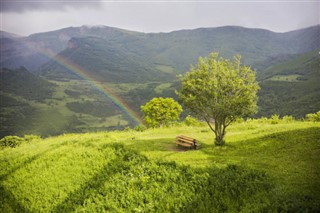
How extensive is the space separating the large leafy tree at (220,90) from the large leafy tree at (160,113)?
1698 inches

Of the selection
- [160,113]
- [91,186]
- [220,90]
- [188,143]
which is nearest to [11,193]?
[91,186]

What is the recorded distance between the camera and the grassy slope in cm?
1623

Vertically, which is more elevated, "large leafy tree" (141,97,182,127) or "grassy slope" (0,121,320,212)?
"large leafy tree" (141,97,182,127)

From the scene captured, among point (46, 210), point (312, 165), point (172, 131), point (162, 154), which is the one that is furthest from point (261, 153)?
point (46, 210)

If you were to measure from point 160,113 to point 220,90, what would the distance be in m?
45.1

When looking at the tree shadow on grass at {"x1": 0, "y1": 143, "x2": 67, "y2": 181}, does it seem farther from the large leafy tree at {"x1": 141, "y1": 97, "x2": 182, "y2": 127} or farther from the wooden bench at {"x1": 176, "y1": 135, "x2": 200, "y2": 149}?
the large leafy tree at {"x1": 141, "y1": 97, "x2": 182, "y2": 127}

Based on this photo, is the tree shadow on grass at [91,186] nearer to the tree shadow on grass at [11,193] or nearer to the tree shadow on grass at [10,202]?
the tree shadow on grass at [10,202]

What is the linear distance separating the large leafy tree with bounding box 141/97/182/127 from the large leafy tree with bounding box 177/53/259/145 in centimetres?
4312

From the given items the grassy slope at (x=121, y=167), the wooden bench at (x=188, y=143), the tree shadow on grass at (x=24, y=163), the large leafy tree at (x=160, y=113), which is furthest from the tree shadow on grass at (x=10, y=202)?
the large leafy tree at (x=160, y=113)

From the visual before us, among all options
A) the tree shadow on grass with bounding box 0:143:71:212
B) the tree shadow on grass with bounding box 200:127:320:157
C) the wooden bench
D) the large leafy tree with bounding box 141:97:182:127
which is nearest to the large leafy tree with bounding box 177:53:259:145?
the tree shadow on grass with bounding box 200:127:320:157

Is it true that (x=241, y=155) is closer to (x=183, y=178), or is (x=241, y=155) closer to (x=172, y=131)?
(x=183, y=178)

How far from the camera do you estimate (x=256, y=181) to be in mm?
15234

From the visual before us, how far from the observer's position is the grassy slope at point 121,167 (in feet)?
53.3

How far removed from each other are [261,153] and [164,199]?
848 cm
